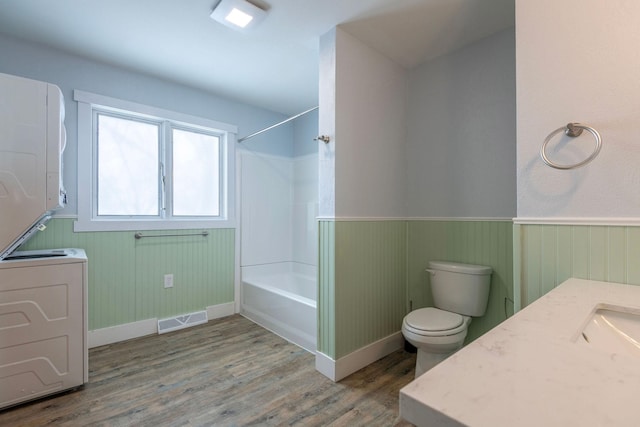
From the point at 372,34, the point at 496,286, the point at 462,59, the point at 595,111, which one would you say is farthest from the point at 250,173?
the point at 595,111

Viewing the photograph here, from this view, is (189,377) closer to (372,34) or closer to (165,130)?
Result: (165,130)

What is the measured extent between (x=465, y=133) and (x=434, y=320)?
1.32 metres

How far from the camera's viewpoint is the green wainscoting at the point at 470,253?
1987 mm

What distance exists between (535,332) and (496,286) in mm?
1570

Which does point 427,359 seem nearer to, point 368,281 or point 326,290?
point 368,281

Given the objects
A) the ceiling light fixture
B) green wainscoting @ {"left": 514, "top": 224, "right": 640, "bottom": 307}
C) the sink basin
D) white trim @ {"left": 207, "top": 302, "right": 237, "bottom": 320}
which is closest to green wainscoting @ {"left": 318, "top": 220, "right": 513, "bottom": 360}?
green wainscoting @ {"left": 514, "top": 224, "right": 640, "bottom": 307}

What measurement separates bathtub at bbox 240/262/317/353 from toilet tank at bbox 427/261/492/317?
3.09 feet

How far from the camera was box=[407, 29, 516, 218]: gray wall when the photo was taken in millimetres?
1994

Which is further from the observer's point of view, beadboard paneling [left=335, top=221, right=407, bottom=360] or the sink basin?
beadboard paneling [left=335, top=221, right=407, bottom=360]

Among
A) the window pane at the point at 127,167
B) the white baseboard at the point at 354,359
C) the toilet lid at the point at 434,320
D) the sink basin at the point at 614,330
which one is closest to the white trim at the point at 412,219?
the toilet lid at the point at 434,320

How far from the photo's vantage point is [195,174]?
3061mm

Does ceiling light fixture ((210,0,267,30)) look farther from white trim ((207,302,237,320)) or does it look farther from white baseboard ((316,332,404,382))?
white trim ((207,302,237,320))

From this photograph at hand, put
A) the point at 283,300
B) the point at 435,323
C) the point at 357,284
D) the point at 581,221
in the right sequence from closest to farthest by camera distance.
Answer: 1. the point at 581,221
2. the point at 435,323
3. the point at 357,284
4. the point at 283,300

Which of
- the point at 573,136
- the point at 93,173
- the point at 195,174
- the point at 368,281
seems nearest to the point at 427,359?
the point at 368,281
